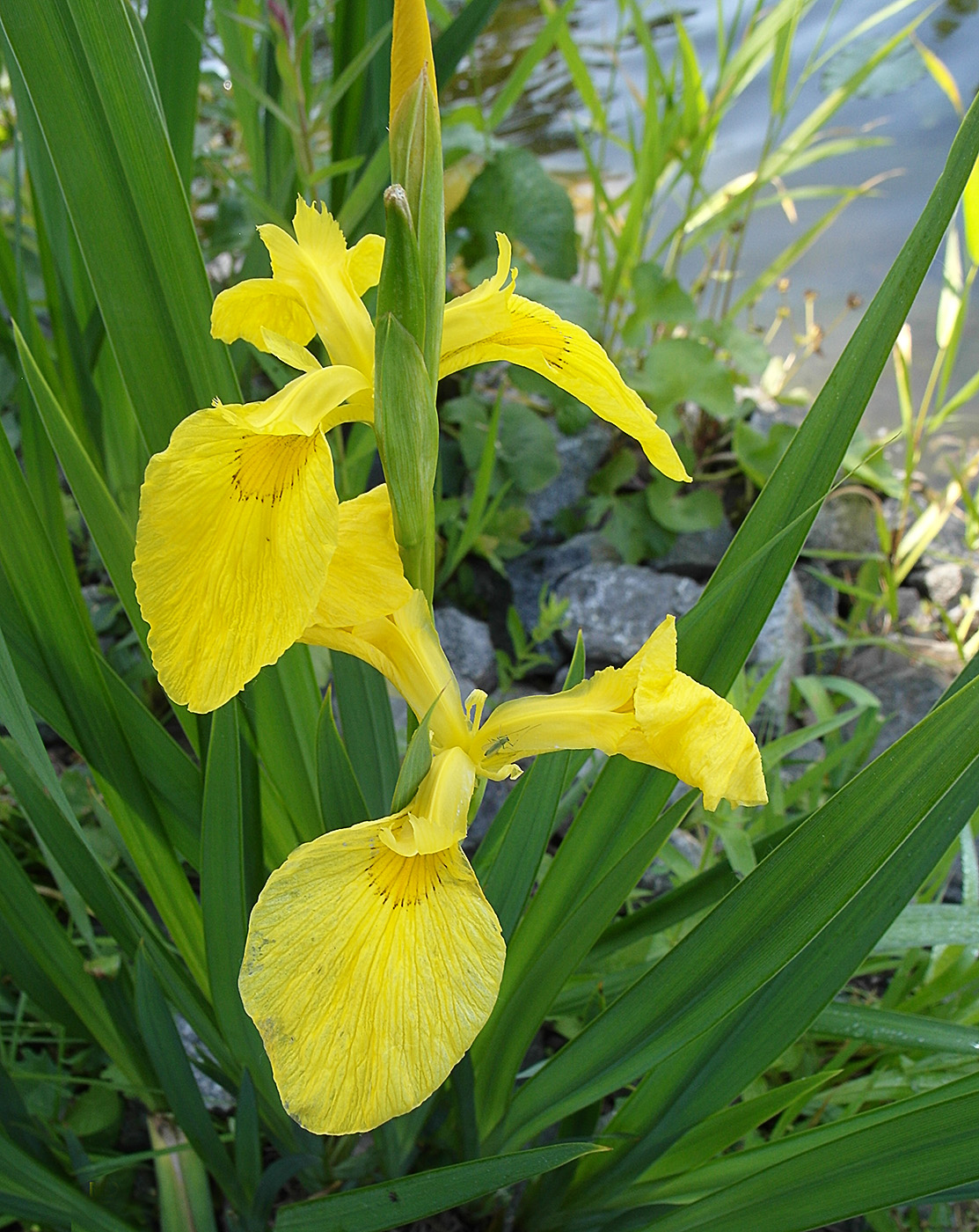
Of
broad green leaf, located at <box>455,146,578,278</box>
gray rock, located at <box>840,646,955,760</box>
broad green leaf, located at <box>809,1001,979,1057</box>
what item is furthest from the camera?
broad green leaf, located at <box>455,146,578,278</box>

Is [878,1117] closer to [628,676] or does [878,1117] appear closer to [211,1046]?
[628,676]

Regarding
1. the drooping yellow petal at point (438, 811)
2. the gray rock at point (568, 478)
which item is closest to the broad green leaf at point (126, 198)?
the drooping yellow petal at point (438, 811)

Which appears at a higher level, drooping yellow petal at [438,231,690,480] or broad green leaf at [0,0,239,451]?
broad green leaf at [0,0,239,451]

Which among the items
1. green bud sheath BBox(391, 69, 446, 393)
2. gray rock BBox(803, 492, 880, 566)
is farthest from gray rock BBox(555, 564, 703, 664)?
green bud sheath BBox(391, 69, 446, 393)

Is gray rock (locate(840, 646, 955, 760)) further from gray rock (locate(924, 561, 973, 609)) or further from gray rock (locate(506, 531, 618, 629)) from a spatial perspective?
gray rock (locate(506, 531, 618, 629))

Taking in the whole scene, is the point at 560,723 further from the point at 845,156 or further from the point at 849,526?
the point at 845,156

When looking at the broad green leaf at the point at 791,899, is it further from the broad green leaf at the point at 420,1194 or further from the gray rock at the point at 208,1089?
the gray rock at the point at 208,1089

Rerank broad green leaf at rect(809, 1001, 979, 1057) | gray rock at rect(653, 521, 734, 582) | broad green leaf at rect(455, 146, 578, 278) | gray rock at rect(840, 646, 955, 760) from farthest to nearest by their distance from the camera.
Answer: gray rock at rect(653, 521, 734, 582), broad green leaf at rect(455, 146, 578, 278), gray rock at rect(840, 646, 955, 760), broad green leaf at rect(809, 1001, 979, 1057)
